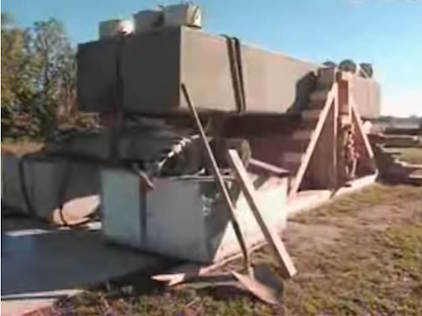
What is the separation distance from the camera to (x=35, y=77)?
23500 millimetres

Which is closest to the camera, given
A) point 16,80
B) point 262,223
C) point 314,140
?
point 262,223

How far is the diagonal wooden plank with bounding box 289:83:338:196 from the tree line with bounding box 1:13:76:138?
1121cm

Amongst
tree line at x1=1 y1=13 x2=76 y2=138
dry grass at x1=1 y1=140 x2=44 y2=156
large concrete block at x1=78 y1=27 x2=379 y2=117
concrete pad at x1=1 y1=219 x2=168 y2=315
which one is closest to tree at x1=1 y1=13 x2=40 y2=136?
tree line at x1=1 y1=13 x2=76 y2=138

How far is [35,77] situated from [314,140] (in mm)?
19313

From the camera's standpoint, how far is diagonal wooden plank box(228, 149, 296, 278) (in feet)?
12.0

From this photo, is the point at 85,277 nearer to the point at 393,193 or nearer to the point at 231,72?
the point at 231,72

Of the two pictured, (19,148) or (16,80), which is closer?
(19,148)

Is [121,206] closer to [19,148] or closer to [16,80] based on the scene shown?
[19,148]

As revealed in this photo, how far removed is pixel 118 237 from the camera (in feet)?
13.9

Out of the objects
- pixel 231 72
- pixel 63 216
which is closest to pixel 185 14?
pixel 231 72

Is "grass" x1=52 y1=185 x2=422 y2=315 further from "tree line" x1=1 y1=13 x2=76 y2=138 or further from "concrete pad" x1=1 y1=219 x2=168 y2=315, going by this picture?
"tree line" x1=1 y1=13 x2=76 y2=138

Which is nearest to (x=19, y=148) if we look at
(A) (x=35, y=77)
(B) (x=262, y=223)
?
(B) (x=262, y=223)

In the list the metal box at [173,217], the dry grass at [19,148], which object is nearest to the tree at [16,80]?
the dry grass at [19,148]

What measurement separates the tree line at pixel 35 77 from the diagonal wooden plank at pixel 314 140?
1121cm
